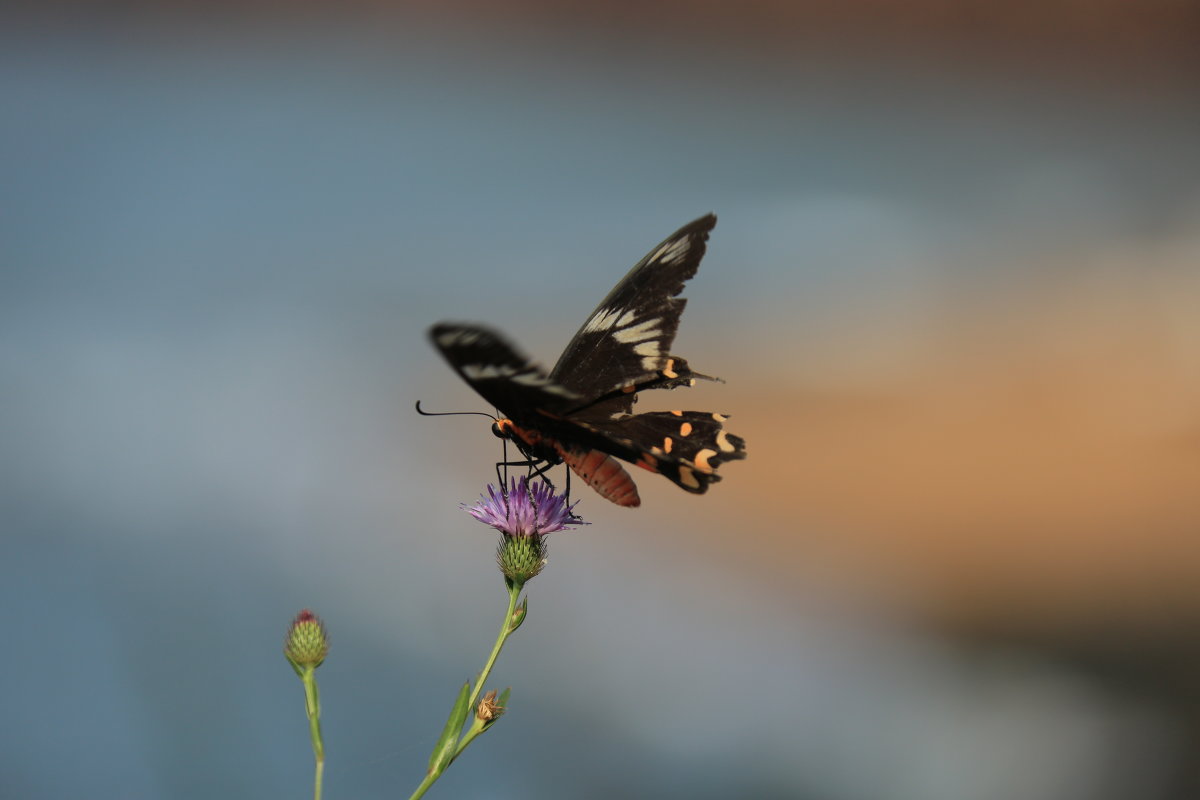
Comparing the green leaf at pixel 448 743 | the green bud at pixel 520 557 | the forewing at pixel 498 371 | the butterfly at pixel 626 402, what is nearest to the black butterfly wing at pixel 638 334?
the butterfly at pixel 626 402

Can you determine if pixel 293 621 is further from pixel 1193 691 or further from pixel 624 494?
pixel 1193 691

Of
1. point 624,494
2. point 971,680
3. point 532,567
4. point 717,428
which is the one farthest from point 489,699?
point 971,680

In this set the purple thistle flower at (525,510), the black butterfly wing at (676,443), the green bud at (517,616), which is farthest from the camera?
the purple thistle flower at (525,510)

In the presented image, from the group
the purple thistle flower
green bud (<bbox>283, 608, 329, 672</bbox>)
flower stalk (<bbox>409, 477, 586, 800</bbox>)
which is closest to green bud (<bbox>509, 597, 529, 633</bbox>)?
flower stalk (<bbox>409, 477, 586, 800</bbox>)

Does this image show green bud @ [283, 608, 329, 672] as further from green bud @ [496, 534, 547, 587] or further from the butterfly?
the butterfly

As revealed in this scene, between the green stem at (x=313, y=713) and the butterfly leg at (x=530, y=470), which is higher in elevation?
the butterfly leg at (x=530, y=470)

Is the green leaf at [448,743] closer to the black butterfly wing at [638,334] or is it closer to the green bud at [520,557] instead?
the green bud at [520,557]

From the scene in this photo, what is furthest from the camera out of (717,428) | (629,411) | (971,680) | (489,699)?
(971,680)
